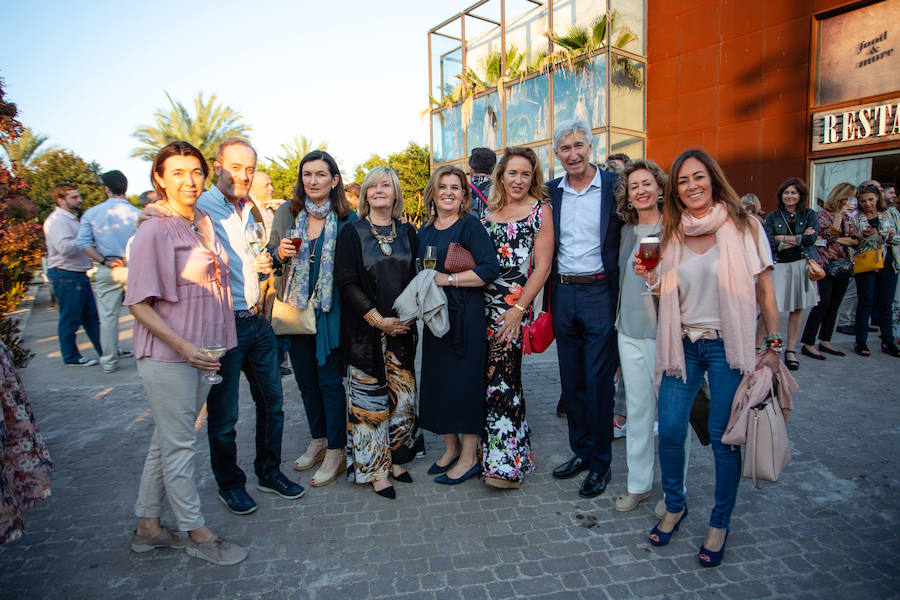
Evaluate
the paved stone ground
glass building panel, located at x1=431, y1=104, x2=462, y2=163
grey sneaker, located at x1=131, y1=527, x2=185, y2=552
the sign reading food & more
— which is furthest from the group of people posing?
glass building panel, located at x1=431, y1=104, x2=462, y2=163

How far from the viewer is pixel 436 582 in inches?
104

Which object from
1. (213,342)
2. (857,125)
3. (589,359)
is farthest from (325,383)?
(857,125)

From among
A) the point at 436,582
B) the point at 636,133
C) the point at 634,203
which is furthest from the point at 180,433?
the point at 636,133

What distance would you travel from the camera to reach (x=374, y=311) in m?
3.48

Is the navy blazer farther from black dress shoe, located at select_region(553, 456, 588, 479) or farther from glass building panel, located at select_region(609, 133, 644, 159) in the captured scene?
glass building panel, located at select_region(609, 133, 644, 159)

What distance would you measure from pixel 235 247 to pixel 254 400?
3.39ft

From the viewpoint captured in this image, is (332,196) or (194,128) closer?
(332,196)

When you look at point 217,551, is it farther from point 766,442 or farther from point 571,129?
point 571,129

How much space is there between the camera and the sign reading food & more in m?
10.5

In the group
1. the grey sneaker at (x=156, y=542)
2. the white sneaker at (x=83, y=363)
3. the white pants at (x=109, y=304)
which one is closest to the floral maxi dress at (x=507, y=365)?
the grey sneaker at (x=156, y=542)

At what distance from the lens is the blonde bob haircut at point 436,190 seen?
11.9ft

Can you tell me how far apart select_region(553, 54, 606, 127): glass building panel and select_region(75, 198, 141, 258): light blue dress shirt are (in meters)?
11.2

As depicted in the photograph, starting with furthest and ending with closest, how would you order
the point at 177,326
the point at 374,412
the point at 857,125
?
the point at 857,125, the point at 374,412, the point at 177,326

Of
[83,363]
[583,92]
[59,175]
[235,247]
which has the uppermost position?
[583,92]
